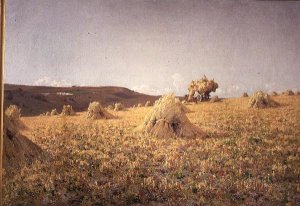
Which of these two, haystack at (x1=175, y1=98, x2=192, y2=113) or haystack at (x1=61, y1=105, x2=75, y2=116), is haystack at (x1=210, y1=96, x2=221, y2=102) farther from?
haystack at (x1=61, y1=105, x2=75, y2=116)

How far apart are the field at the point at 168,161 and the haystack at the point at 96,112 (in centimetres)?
10

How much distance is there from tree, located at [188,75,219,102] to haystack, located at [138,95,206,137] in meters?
0.33

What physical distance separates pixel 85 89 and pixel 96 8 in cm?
134

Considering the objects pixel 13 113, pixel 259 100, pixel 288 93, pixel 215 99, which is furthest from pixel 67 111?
pixel 288 93

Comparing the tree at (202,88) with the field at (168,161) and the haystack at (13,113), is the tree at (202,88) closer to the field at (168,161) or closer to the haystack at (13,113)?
the field at (168,161)

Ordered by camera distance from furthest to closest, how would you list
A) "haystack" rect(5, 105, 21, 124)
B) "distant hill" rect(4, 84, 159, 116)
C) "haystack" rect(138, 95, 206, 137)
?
1. "haystack" rect(138, 95, 206, 137)
2. "distant hill" rect(4, 84, 159, 116)
3. "haystack" rect(5, 105, 21, 124)

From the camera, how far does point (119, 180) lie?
19.2ft

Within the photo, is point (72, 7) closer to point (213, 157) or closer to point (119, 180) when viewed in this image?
point (119, 180)

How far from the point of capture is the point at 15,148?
587cm

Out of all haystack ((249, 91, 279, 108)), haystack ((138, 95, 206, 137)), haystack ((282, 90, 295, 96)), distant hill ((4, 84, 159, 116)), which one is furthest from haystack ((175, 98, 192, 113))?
haystack ((282, 90, 295, 96))

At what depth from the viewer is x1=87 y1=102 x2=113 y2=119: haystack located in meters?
6.21

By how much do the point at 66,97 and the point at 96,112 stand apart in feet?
1.84

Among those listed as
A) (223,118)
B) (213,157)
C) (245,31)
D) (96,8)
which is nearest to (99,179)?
(213,157)

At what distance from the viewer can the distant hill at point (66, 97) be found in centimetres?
616
